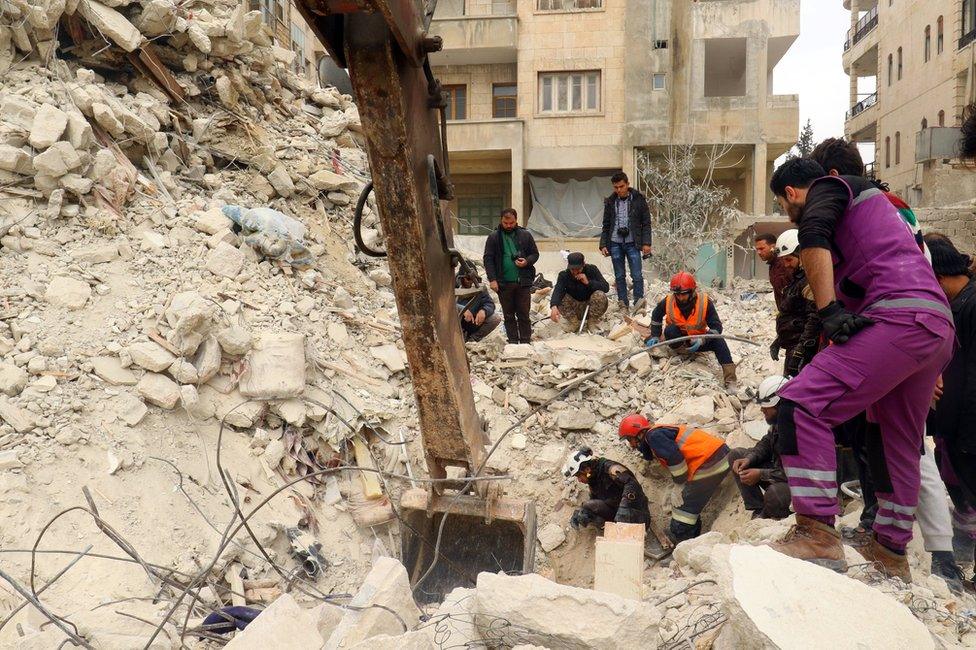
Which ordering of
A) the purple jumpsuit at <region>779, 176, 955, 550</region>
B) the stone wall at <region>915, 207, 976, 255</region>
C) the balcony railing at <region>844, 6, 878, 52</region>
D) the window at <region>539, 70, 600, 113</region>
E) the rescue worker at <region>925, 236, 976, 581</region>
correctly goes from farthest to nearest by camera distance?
the balcony railing at <region>844, 6, 878, 52</region> → the window at <region>539, 70, 600, 113</region> → the stone wall at <region>915, 207, 976, 255</region> → the rescue worker at <region>925, 236, 976, 581</region> → the purple jumpsuit at <region>779, 176, 955, 550</region>

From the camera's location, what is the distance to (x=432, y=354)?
3.40m

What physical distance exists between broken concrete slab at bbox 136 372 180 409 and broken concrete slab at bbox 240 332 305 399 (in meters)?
0.48

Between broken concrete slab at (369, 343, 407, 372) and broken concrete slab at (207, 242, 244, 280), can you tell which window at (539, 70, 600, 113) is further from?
broken concrete slab at (207, 242, 244, 280)

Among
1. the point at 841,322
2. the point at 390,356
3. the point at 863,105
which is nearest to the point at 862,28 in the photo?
the point at 863,105

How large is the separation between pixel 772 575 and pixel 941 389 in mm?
1853

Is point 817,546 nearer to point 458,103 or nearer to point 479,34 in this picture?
point 479,34

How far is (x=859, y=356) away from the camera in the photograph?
2609 mm

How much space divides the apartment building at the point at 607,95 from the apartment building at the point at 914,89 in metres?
4.64

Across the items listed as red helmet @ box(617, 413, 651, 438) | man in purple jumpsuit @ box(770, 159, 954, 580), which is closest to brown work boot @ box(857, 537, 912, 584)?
man in purple jumpsuit @ box(770, 159, 954, 580)

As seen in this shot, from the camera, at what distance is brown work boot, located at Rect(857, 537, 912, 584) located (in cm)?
282

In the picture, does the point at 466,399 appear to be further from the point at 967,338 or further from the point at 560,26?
the point at 560,26

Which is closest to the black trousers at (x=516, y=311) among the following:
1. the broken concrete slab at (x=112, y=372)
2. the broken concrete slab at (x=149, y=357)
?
the broken concrete slab at (x=149, y=357)

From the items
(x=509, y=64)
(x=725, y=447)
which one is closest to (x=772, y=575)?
(x=725, y=447)

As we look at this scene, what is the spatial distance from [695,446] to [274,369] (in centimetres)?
316
